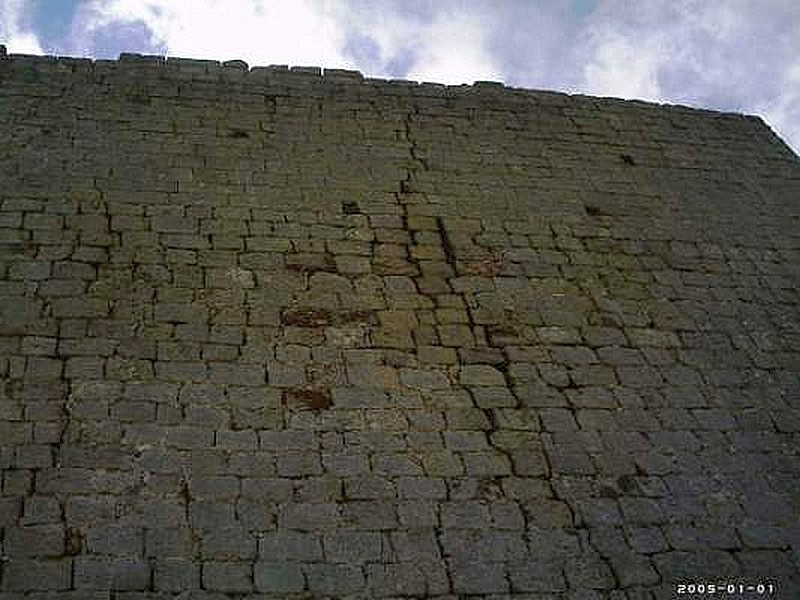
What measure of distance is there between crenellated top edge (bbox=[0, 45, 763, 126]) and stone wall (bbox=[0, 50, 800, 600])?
0.03 meters

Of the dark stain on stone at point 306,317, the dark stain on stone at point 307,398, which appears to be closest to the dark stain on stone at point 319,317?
the dark stain on stone at point 306,317

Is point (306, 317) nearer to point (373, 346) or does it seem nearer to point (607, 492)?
point (373, 346)

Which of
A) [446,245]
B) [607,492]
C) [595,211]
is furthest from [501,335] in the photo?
[595,211]

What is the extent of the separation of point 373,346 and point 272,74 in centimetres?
309

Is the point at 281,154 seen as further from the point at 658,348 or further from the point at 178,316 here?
the point at 658,348

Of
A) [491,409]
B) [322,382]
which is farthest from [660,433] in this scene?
[322,382]

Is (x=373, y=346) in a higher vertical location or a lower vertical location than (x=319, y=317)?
lower

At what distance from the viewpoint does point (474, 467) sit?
14.4 feet

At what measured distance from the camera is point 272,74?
656 centimetres

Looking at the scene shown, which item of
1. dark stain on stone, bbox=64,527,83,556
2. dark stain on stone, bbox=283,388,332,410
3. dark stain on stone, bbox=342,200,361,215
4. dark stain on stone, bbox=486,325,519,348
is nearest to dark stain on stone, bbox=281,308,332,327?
dark stain on stone, bbox=283,388,332,410

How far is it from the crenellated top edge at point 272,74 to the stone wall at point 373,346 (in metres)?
0.03

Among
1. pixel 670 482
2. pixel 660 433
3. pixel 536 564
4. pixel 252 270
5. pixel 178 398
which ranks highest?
pixel 252 270

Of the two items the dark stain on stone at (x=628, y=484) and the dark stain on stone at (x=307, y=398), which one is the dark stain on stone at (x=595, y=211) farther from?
the dark stain on stone at (x=307, y=398)

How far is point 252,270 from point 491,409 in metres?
1.93
